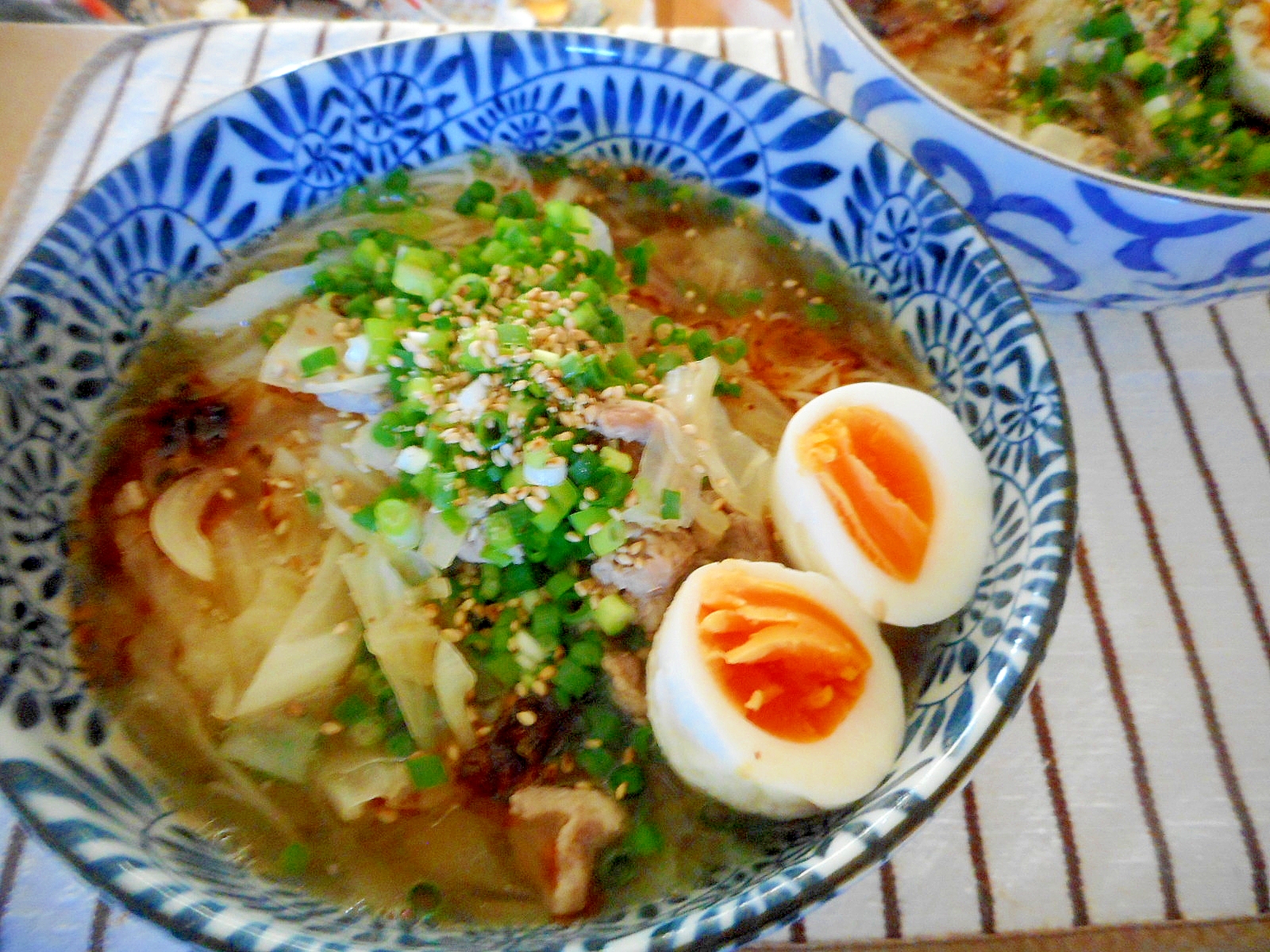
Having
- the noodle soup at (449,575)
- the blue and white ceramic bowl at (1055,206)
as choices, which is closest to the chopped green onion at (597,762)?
the noodle soup at (449,575)

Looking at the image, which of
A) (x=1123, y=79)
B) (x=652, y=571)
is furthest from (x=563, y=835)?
(x=1123, y=79)

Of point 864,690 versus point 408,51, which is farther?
point 408,51

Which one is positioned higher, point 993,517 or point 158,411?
point 158,411

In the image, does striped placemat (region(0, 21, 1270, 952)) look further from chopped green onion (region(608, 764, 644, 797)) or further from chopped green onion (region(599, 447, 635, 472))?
chopped green onion (region(599, 447, 635, 472))

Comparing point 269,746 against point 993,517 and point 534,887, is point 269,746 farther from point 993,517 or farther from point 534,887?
point 993,517

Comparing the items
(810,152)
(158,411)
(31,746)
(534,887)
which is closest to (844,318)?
(810,152)

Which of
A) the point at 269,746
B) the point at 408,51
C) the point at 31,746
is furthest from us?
the point at 408,51

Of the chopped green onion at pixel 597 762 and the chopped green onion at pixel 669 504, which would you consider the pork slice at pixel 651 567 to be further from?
the chopped green onion at pixel 597 762
